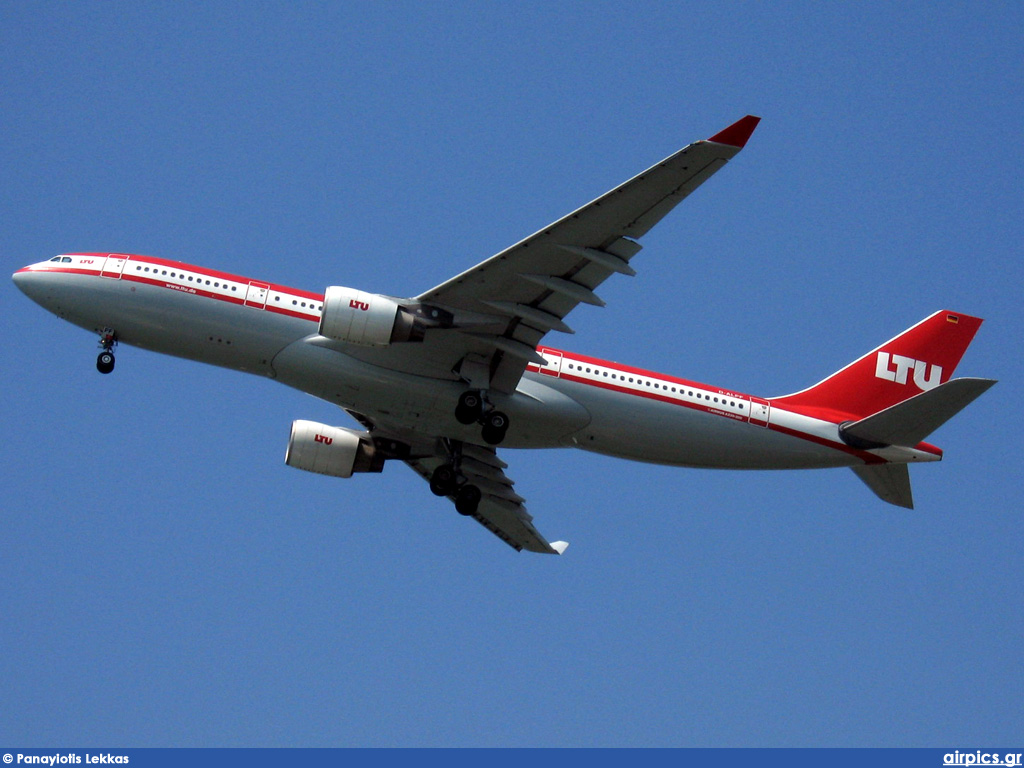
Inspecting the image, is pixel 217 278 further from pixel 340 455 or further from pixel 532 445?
pixel 532 445

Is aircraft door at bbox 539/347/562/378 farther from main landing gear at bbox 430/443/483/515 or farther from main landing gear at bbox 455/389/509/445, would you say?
main landing gear at bbox 430/443/483/515

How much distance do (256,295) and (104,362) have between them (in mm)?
5616

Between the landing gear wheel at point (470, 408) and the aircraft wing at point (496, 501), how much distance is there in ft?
22.6

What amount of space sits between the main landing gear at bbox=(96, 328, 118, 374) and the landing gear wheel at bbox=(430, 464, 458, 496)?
11684mm

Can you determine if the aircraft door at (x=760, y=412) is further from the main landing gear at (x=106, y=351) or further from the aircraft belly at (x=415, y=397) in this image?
the main landing gear at (x=106, y=351)

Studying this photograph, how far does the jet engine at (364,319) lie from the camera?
120 ft

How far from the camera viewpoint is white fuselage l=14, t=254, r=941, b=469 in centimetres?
3844

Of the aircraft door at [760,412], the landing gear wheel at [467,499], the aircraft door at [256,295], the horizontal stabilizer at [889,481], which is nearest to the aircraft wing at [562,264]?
the aircraft door at [256,295]

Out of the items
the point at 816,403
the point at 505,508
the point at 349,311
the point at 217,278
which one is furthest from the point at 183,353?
the point at 816,403

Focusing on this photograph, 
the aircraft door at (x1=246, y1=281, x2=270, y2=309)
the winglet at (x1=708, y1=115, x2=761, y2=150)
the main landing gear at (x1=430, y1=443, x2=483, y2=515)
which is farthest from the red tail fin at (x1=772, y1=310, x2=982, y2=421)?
the aircraft door at (x1=246, y1=281, x2=270, y2=309)

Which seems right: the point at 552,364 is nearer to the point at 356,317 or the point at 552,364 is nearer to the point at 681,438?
the point at 681,438

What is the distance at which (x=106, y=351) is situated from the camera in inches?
1555

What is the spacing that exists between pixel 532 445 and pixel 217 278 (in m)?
11.7

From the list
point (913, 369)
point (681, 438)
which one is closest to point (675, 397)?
point (681, 438)
